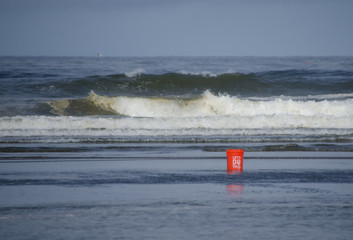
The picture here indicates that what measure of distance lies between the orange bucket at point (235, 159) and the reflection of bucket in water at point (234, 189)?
1300 millimetres

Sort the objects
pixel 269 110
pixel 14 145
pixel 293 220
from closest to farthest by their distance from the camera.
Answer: pixel 293 220
pixel 14 145
pixel 269 110

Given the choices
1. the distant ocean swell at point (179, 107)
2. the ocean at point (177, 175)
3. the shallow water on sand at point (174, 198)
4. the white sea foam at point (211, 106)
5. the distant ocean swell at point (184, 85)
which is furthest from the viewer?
the distant ocean swell at point (184, 85)

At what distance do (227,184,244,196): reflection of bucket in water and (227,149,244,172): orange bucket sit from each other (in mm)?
1300

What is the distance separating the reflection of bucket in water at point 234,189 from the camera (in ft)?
27.4

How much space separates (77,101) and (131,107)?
2677 mm

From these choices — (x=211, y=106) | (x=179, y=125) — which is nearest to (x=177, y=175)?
(x=179, y=125)

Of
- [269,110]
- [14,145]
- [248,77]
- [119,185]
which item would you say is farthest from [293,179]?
[248,77]

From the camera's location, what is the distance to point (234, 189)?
8.69m

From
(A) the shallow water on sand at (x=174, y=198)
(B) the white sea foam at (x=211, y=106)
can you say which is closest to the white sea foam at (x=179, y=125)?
(B) the white sea foam at (x=211, y=106)

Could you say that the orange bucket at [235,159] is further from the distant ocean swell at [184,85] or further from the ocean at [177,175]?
the distant ocean swell at [184,85]

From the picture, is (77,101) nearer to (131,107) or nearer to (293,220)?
(131,107)


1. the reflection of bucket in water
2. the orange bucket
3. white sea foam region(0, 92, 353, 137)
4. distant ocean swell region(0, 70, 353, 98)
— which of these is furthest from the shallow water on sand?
distant ocean swell region(0, 70, 353, 98)

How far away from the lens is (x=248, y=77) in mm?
39406

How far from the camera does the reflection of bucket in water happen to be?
8348 mm
